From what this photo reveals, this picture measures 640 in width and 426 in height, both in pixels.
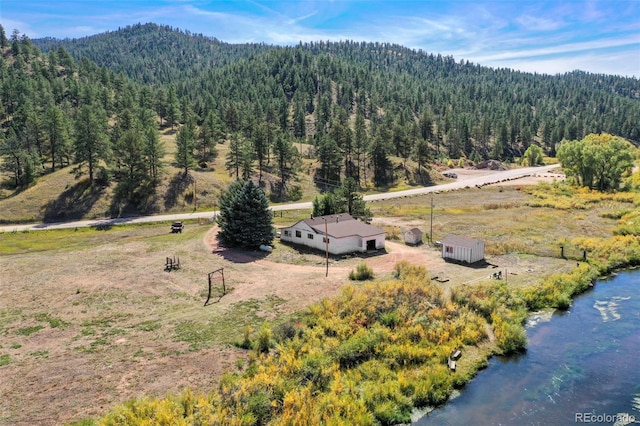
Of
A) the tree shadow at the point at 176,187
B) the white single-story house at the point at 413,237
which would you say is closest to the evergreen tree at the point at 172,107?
the tree shadow at the point at 176,187

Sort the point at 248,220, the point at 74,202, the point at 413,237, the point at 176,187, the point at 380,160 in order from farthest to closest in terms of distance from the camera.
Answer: the point at 380,160, the point at 176,187, the point at 74,202, the point at 413,237, the point at 248,220

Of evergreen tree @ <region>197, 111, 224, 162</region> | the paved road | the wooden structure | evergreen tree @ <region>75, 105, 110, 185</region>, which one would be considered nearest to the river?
the wooden structure

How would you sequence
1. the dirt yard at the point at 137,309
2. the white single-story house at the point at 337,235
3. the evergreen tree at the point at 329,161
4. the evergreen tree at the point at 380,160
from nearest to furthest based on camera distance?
1. the dirt yard at the point at 137,309
2. the white single-story house at the point at 337,235
3. the evergreen tree at the point at 329,161
4. the evergreen tree at the point at 380,160

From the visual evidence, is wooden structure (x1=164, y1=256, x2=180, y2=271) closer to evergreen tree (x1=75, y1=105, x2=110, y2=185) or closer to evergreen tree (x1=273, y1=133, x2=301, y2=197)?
evergreen tree (x1=75, y1=105, x2=110, y2=185)

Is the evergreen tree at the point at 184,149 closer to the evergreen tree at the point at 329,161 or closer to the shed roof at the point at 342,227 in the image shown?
the evergreen tree at the point at 329,161

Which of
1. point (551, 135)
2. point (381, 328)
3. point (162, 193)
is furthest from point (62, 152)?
point (551, 135)

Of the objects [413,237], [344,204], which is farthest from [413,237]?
[344,204]

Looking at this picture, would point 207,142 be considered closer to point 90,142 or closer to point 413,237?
point 90,142
